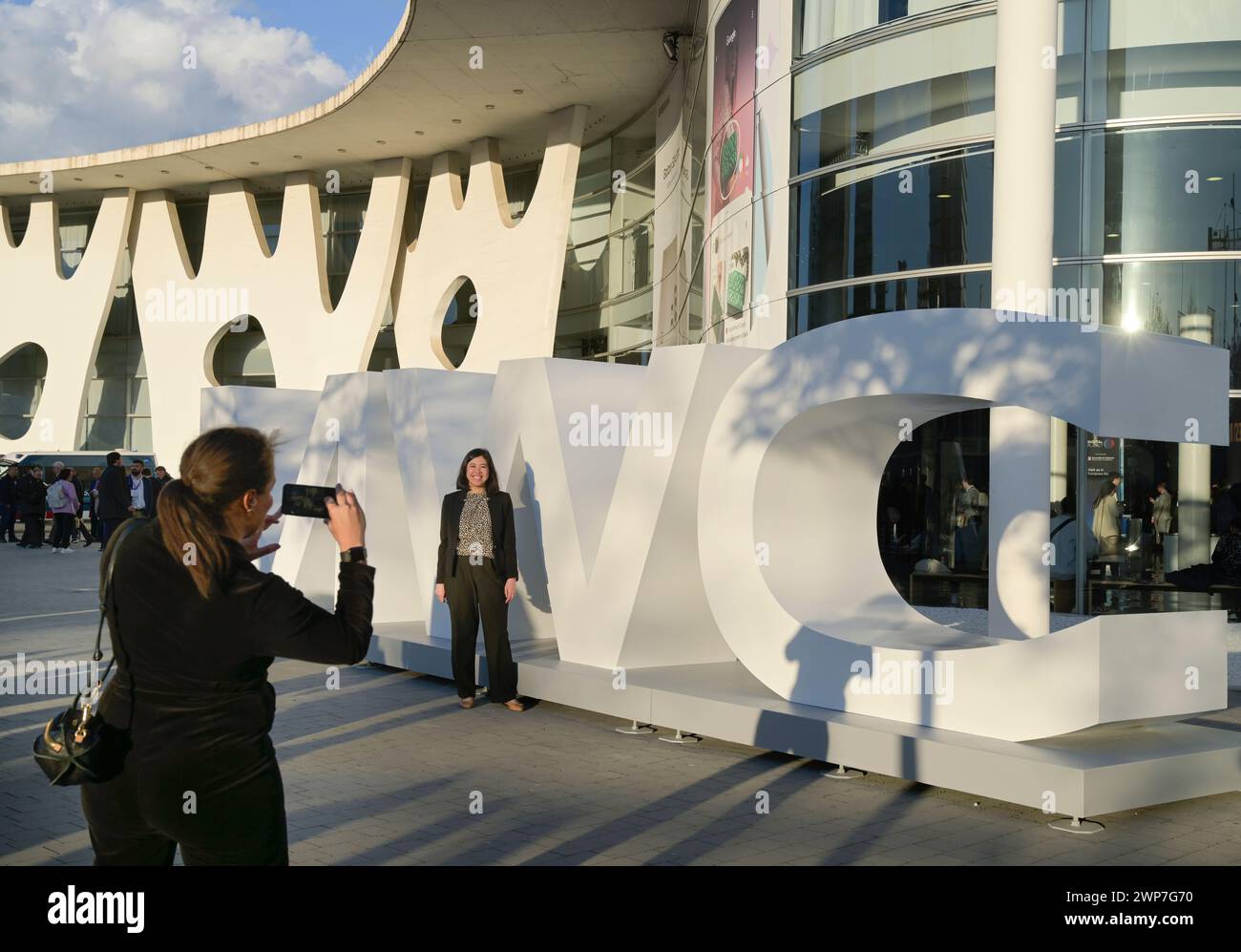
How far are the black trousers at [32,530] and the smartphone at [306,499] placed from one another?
82.7 ft

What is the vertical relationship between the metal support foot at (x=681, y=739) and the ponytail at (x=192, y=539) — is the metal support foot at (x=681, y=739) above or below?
below

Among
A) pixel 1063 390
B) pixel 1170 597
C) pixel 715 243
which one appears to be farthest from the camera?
pixel 715 243

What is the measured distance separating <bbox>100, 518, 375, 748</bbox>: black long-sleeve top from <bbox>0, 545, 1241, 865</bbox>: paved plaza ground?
2.49m

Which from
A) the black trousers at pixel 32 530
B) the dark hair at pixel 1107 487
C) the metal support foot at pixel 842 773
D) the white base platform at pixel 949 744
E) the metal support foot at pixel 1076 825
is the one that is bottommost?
the metal support foot at pixel 1076 825

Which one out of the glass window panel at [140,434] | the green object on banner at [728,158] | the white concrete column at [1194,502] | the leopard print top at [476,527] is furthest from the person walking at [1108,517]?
the glass window panel at [140,434]

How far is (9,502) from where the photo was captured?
2859 centimetres

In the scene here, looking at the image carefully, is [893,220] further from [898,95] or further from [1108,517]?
[1108,517]

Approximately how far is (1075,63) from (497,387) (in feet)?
28.2

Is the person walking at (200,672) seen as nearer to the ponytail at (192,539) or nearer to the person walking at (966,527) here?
the ponytail at (192,539)

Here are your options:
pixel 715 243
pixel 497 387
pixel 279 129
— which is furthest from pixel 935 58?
pixel 279 129

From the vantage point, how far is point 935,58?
603 inches

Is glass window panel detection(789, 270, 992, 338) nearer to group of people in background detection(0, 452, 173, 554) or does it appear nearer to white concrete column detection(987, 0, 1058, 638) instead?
white concrete column detection(987, 0, 1058, 638)

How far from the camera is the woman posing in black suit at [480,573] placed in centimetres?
888
